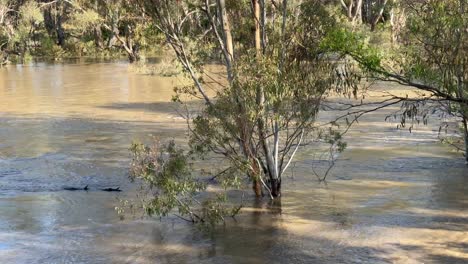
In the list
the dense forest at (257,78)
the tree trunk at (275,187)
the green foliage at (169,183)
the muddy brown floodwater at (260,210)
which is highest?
the dense forest at (257,78)

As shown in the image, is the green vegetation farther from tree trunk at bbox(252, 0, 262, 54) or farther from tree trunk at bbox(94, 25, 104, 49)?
tree trunk at bbox(252, 0, 262, 54)

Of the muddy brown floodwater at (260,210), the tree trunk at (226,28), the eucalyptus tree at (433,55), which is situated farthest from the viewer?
the tree trunk at (226,28)

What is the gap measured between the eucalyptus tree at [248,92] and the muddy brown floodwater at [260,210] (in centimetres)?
51

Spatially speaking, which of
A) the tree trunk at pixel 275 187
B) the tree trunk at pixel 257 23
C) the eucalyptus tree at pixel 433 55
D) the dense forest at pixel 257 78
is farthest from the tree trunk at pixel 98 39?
the eucalyptus tree at pixel 433 55

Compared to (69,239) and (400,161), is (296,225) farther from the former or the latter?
(400,161)

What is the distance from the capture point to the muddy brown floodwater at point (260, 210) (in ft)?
23.9

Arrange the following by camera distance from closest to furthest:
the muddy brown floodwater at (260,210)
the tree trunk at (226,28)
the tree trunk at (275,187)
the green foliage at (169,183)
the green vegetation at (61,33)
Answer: the muddy brown floodwater at (260,210)
the green foliage at (169,183)
the tree trunk at (226,28)
the tree trunk at (275,187)
the green vegetation at (61,33)

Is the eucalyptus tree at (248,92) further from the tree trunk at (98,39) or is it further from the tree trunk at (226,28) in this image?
the tree trunk at (98,39)

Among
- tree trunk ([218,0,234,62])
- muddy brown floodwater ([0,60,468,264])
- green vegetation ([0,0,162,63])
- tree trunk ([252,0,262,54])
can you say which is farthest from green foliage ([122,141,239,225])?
green vegetation ([0,0,162,63])

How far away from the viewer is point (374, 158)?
38.4 ft

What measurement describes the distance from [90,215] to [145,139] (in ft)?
16.8

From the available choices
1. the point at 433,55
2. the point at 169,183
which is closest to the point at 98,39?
the point at 169,183

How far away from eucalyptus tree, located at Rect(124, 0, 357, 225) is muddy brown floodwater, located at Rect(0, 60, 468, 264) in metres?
0.51

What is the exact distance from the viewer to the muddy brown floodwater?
7.28 meters
